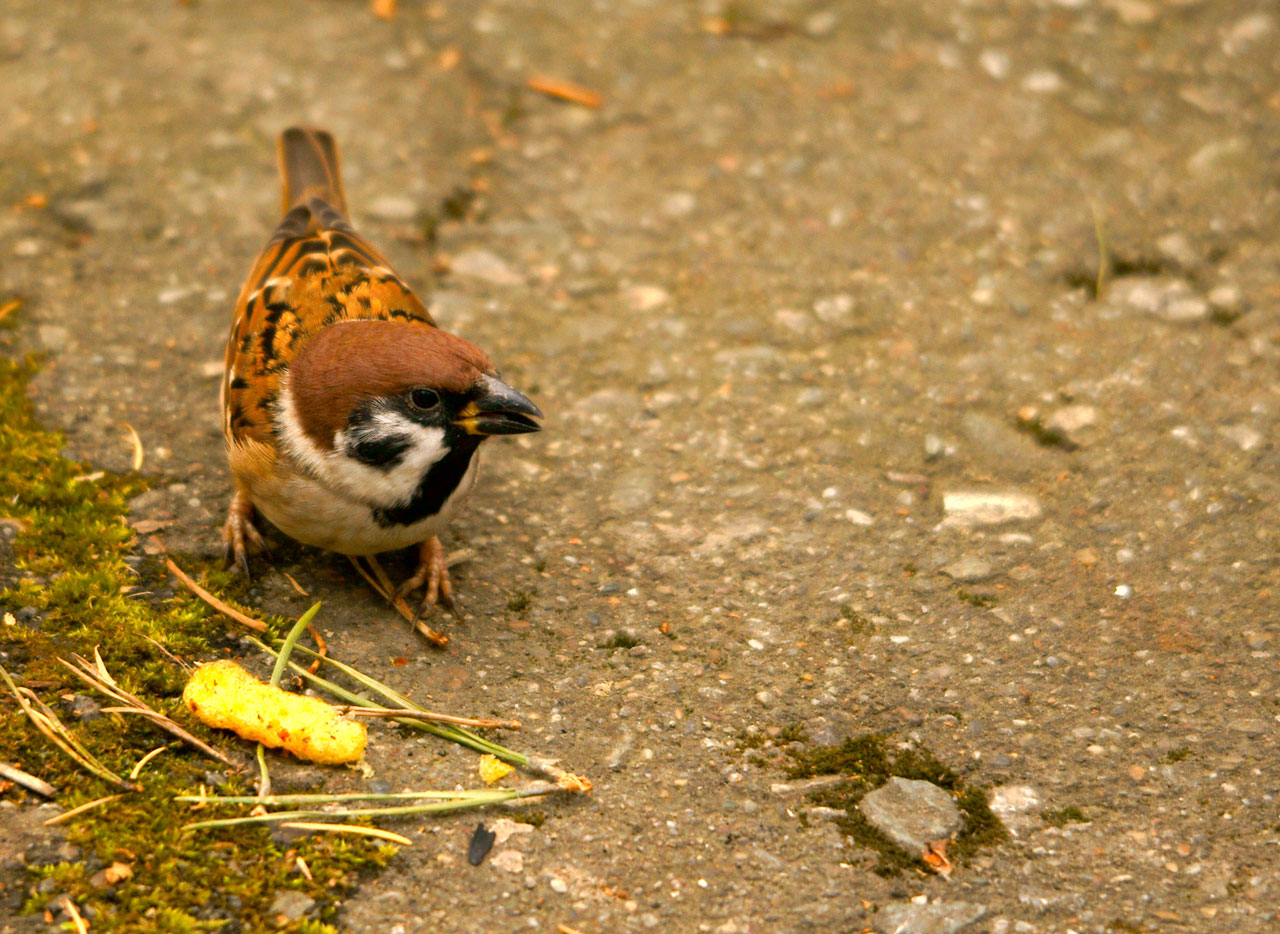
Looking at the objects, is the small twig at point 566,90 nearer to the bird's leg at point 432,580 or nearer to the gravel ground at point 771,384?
the gravel ground at point 771,384

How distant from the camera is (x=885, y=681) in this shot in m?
3.35

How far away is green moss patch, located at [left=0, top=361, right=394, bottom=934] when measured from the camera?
2.59 metres

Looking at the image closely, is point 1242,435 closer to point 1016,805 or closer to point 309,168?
point 1016,805

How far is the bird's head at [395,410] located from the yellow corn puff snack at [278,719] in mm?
594

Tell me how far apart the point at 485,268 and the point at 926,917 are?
3.10 meters

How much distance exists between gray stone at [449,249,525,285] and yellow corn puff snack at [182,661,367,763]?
228cm

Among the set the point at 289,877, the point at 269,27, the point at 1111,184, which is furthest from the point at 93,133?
the point at 1111,184

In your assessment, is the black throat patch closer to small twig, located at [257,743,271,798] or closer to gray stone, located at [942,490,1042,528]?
small twig, located at [257,743,271,798]

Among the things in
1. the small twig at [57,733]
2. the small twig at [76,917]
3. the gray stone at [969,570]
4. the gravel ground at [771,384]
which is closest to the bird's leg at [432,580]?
the gravel ground at [771,384]

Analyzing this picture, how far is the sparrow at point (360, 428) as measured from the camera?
10.8 feet

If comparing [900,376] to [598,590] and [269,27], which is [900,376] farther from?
[269,27]

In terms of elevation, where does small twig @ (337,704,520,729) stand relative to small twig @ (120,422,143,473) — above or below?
below

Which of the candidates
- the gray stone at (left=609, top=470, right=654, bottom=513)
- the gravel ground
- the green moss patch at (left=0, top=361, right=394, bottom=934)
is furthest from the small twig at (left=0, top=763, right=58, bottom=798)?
the gray stone at (left=609, top=470, right=654, bottom=513)

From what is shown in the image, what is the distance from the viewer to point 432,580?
357 centimetres
